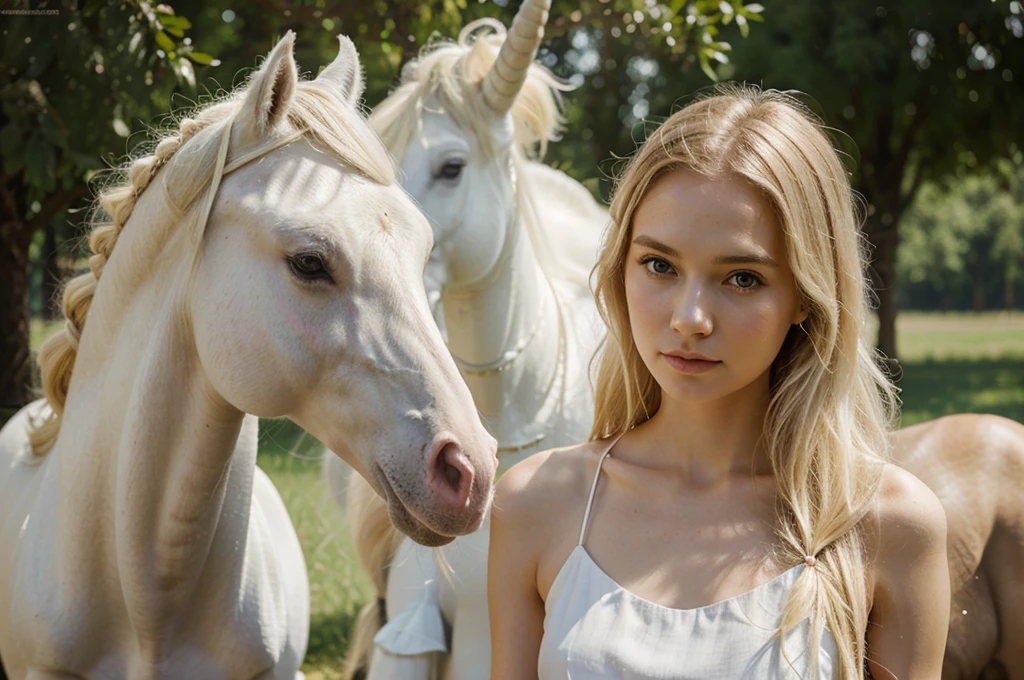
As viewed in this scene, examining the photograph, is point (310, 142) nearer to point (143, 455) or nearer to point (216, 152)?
point (216, 152)

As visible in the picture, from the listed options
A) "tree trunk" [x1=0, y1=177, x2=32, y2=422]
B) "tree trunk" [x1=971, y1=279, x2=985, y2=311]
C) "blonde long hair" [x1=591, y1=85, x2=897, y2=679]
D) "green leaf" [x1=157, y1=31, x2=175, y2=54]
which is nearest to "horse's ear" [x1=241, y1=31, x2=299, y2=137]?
"blonde long hair" [x1=591, y1=85, x2=897, y2=679]

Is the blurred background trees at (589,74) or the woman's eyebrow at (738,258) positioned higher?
the woman's eyebrow at (738,258)

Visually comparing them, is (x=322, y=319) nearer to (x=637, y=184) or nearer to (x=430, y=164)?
(x=637, y=184)

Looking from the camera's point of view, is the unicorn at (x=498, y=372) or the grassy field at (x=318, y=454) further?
the grassy field at (x=318, y=454)

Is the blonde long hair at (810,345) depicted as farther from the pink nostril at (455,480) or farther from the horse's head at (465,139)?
the horse's head at (465,139)

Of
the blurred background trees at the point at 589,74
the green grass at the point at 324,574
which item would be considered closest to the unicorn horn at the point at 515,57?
the blurred background trees at the point at 589,74

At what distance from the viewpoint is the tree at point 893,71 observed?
12922 millimetres

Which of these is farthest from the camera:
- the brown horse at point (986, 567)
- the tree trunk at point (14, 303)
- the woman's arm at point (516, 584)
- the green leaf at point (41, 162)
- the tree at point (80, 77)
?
the tree trunk at point (14, 303)

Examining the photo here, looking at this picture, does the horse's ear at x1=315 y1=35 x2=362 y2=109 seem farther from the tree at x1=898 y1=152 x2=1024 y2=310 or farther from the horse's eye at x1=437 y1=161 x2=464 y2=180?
the tree at x1=898 y1=152 x2=1024 y2=310

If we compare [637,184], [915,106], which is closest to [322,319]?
[637,184]

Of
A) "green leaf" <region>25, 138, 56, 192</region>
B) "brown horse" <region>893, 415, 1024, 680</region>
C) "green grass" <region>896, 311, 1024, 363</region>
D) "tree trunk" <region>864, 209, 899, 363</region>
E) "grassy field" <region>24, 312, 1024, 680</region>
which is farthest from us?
"green grass" <region>896, 311, 1024, 363</region>

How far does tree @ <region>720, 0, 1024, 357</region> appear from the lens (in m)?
12.9

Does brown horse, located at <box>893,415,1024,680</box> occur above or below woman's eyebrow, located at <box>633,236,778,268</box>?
below

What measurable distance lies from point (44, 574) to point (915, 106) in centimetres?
1623
